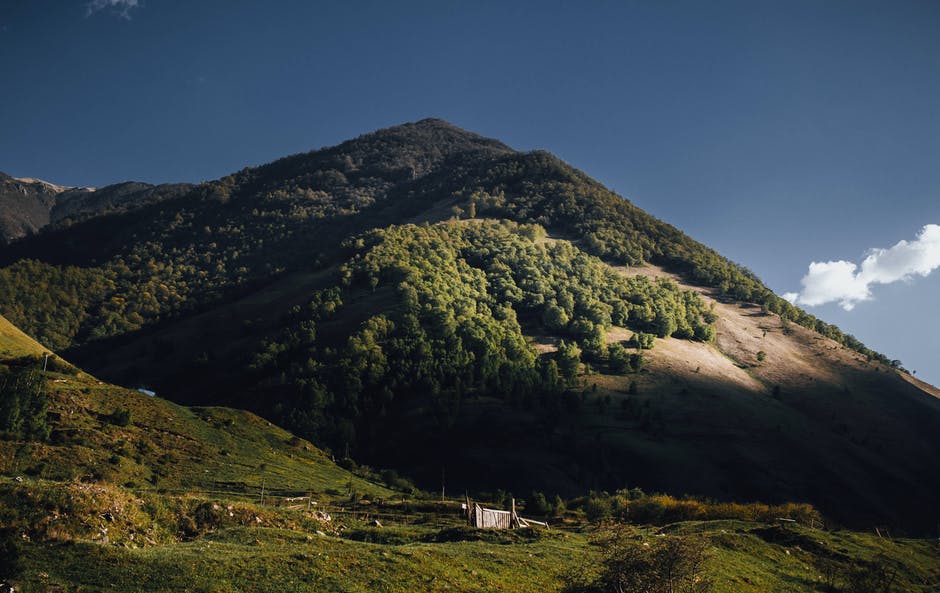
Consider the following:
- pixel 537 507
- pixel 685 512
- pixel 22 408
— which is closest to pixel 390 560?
pixel 537 507

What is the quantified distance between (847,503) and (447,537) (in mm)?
134047

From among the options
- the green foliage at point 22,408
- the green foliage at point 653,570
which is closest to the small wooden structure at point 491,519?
the green foliage at point 653,570

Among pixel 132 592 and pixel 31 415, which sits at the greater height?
pixel 31 415

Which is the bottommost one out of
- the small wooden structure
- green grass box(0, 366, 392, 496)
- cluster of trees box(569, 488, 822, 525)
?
cluster of trees box(569, 488, 822, 525)

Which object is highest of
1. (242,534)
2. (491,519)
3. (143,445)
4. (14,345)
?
(14,345)

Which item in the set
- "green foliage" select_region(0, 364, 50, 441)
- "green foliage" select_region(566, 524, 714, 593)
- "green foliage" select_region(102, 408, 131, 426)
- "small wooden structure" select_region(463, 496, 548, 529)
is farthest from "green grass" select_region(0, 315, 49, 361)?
"green foliage" select_region(566, 524, 714, 593)

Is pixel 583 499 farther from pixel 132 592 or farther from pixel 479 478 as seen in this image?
pixel 132 592

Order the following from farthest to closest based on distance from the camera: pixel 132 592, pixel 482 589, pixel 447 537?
1. pixel 447 537
2. pixel 482 589
3. pixel 132 592

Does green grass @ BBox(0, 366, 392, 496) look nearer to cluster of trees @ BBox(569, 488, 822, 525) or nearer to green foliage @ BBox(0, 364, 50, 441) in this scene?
green foliage @ BBox(0, 364, 50, 441)

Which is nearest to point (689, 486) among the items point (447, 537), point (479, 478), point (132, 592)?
point (479, 478)

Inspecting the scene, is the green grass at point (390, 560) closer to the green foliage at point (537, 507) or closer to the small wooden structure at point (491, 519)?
the small wooden structure at point (491, 519)

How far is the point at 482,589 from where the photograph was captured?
108ft

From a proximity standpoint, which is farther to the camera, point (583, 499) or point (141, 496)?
point (583, 499)

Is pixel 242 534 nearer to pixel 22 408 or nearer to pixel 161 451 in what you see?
pixel 161 451
